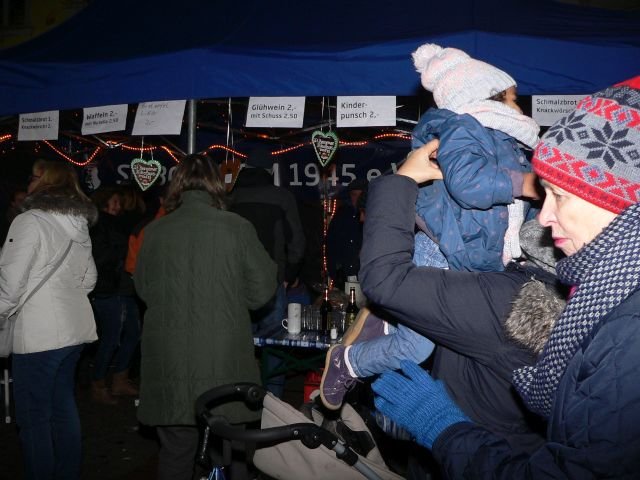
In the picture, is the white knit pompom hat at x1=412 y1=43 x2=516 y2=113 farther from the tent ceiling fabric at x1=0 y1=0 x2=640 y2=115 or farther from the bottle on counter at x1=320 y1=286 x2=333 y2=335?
the bottle on counter at x1=320 y1=286 x2=333 y2=335

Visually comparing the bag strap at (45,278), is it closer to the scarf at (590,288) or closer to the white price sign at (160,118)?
the white price sign at (160,118)

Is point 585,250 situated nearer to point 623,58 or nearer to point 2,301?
point 623,58

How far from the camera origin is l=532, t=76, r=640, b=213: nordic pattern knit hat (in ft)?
3.73

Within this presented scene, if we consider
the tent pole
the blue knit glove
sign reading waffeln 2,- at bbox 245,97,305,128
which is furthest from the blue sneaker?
the tent pole

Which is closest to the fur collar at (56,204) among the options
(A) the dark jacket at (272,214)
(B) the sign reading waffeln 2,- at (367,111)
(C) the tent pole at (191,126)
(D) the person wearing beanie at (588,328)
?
(C) the tent pole at (191,126)

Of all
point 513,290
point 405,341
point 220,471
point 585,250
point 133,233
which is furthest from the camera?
point 133,233

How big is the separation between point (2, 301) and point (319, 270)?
3.71 meters

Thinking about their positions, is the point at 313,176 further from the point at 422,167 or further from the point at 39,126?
the point at 422,167

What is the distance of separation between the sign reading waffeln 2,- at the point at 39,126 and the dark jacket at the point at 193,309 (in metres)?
1.82

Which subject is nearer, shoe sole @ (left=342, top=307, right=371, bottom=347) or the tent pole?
shoe sole @ (left=342, top=307, right=371, bottom=347)

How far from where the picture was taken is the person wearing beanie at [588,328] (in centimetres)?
98

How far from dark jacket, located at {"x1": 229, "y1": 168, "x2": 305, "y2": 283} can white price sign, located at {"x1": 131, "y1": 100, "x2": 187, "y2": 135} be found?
124cm

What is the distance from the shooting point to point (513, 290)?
150cm

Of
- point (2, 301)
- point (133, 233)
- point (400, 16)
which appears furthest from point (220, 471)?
point (133, 233)
